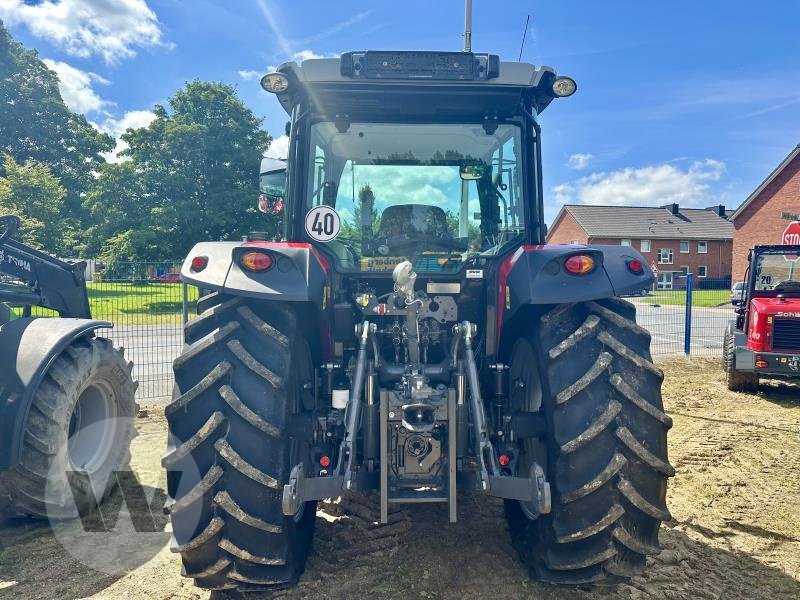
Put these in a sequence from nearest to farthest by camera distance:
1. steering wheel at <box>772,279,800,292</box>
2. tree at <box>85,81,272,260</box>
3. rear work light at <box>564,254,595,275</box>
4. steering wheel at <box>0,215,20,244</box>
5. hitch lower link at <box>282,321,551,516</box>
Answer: hitch lower link at <box>282,321,551,516</box> < rear work light at <box>564,254,595,275</box> < steering wheel at <box>0,215,20,244</box> < steering wheel at <box>772,279,800,292</box> < tree at <box>85,81,272,260</box>

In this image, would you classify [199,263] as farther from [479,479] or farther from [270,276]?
[479,479]

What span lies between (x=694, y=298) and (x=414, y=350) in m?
23.5

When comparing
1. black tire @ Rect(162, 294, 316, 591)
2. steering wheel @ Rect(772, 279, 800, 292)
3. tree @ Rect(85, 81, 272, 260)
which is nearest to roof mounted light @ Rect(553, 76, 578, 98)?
black tire @ Rect(162, 294, 316, 591)

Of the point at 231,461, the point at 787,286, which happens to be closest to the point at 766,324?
the point at 787,286

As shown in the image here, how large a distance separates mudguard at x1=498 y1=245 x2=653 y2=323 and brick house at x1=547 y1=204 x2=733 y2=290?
151ft

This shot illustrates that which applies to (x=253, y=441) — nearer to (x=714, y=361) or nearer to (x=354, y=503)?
(x=354, y=503)

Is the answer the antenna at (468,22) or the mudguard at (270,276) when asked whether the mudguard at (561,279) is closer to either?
the mudguard at (270,276)

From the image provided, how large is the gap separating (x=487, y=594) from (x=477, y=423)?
0.95m

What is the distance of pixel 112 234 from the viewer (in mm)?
26078

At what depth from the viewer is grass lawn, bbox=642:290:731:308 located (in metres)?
19.1

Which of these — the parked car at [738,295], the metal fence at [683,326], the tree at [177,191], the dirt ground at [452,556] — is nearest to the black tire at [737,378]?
the parked car at [738,295]

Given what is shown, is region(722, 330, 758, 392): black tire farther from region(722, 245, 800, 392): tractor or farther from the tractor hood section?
the tractor hood section

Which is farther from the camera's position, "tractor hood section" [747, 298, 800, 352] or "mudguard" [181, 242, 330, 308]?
"tractor hood section" [747, 298, 800, 352]

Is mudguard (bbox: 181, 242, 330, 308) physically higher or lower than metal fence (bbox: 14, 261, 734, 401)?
higher
